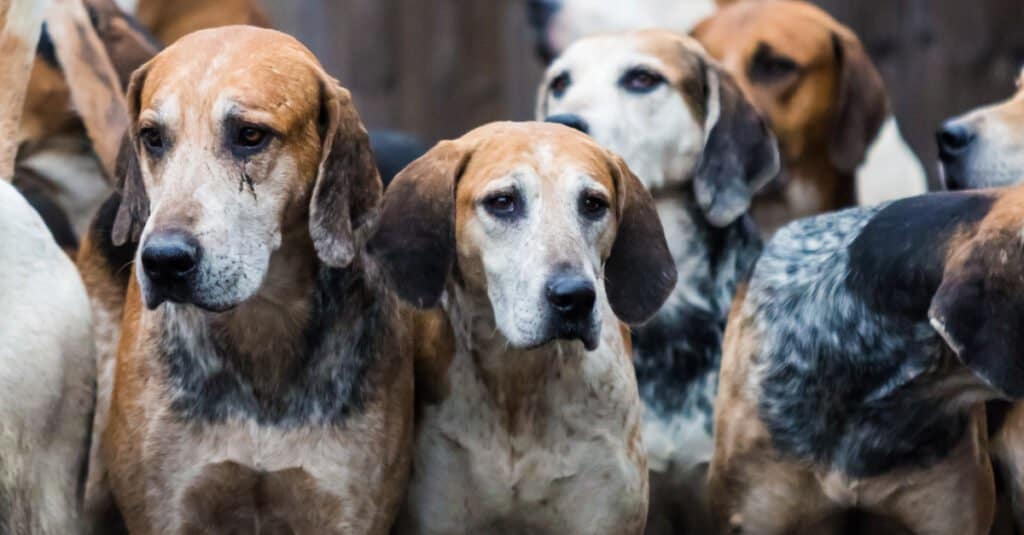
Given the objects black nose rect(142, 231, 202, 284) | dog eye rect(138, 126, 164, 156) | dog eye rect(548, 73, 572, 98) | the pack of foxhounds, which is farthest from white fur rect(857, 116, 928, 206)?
black nose rect(142, 231, 202, 284)

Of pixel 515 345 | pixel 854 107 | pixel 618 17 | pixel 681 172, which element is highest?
pixel 515 345

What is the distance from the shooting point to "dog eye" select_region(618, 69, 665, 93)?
6.13 metres

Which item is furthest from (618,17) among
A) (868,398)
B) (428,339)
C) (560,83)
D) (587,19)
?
(868,398)

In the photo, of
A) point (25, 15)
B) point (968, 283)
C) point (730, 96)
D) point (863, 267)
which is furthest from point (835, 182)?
point (25, 15)

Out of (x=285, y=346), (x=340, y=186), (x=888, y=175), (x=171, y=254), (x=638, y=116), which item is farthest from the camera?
(x=888, y=175)

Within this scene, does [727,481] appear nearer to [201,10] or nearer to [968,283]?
[968,283]

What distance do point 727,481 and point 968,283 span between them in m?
0.92

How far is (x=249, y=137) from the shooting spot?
4.45m

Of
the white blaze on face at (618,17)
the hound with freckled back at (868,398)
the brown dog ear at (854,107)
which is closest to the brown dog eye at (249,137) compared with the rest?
the hound with freckled back at (868,398)

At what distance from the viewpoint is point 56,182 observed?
6.21 metres

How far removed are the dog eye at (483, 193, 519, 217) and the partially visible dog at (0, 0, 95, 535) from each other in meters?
1.01

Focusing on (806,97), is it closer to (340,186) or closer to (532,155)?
(532,155)

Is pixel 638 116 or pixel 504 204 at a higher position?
pixel 504 204

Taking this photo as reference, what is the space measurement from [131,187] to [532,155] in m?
0.97
